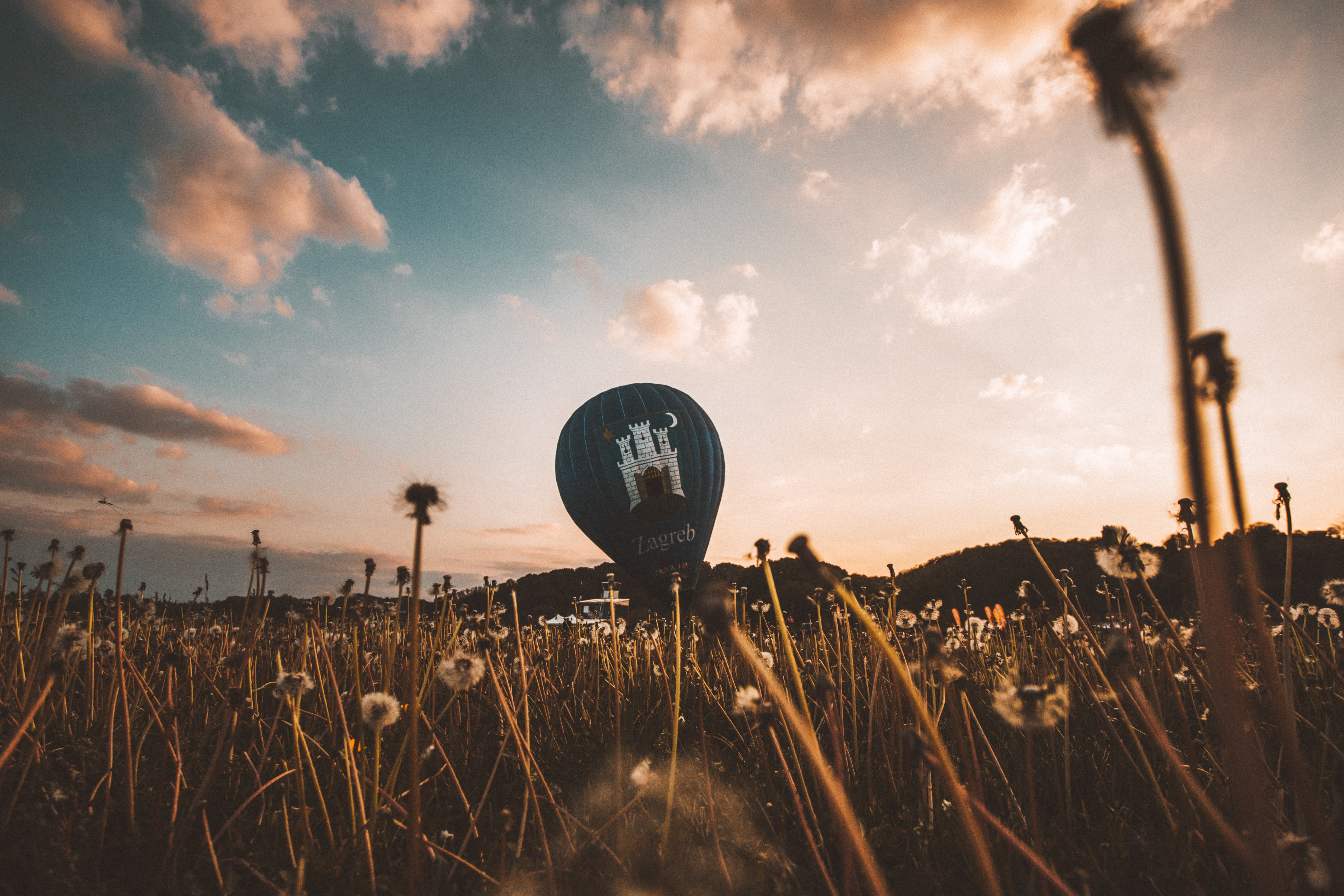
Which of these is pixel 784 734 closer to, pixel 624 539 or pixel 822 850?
pixel 822 850

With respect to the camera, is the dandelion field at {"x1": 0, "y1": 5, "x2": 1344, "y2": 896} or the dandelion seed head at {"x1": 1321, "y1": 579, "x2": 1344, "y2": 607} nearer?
the dandelion field at {"x1": 0, "y1": 5, "x2": 1344, "y2": 896}

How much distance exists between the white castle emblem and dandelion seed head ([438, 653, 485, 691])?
768 inches

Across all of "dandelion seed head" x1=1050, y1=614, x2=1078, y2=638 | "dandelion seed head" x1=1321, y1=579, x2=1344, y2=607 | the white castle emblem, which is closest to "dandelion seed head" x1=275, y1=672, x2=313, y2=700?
"dandelion seed head" x1=1050, y1=614, x2=1078, y2=638

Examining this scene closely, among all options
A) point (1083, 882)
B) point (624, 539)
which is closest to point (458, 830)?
point (1083, 882)

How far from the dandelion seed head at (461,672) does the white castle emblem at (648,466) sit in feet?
64.0

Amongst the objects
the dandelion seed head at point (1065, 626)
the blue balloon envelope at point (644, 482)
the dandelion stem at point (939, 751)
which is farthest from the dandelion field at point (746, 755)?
the blue balloon envelope at point (644, 482)

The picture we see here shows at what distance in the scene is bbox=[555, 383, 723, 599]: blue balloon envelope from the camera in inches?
867

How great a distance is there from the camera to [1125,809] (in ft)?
8.49

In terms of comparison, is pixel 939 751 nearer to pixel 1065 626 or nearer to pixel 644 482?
pixel 1065 626

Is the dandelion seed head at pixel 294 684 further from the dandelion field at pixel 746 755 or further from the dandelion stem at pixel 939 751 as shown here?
the dandelion stem at pixel 939 751

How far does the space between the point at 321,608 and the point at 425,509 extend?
199 inches

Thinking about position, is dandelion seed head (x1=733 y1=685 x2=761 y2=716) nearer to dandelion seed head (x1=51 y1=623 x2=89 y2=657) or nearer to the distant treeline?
the distant treeline

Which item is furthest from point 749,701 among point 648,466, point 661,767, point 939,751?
point 648,466

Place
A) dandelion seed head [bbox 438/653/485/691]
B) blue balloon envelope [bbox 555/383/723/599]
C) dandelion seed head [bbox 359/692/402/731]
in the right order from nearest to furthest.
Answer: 1. dandelion seed head [bbox 359/692/402/731]
2. dandelion seed head [bbox 438/653/485/691]
3. blue balloon envelope [bbox 555/383/723/599]
